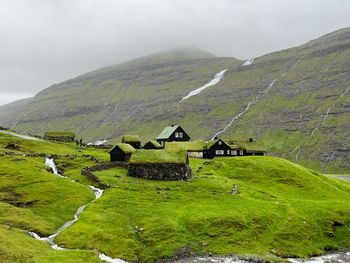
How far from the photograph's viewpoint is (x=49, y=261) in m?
55.9

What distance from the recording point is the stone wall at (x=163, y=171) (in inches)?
3999

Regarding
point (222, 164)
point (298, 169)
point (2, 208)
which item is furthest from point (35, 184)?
point (298, 169)

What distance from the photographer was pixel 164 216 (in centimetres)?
7806

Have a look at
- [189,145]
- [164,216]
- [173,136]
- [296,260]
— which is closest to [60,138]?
[173,136]

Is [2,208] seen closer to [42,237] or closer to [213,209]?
[42,237]

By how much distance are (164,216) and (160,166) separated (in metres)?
24.9

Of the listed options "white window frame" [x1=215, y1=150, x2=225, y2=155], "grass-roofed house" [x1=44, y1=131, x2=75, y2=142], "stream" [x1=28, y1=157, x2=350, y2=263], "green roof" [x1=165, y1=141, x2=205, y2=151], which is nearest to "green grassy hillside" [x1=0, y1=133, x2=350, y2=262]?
"stream" [x1=28, y1=157, x2=350, y2=263]

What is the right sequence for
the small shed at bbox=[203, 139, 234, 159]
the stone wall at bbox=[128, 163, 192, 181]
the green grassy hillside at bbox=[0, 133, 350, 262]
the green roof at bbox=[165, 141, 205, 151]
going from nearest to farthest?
the green grassy hillside at bbox=[0, 133, 350, 262]
the stone wall at bbox=[128, 163, 192, 181]
the green roof at bbox=[165, 141, 205, 151]
the small shed at bbox=[203, 139, 234, 159]

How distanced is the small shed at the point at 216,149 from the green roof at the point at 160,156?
132 ft

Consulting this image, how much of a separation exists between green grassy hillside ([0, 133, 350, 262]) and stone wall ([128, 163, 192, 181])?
2.44 meters

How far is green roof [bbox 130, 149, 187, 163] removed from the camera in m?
102

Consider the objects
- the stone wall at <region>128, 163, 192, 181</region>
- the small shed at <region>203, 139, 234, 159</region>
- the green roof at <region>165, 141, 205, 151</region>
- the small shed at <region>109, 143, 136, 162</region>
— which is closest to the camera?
the stone wall at <region>128, 163, 192, 181</region>

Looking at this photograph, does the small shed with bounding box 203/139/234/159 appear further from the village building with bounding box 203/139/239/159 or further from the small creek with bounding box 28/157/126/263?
the small creek with bounding box 28/157/126/263

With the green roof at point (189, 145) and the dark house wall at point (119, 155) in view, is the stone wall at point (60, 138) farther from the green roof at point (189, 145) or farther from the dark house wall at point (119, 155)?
the dark house wall at point (119, 155)
